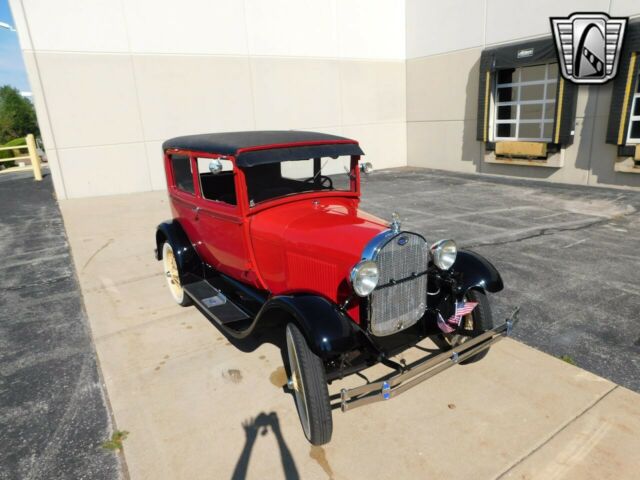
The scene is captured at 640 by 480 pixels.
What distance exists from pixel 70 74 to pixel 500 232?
11.0 metres

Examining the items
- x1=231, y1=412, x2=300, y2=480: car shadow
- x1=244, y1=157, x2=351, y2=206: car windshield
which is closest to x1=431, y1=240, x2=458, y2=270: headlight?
x1=244, y1=157, x2=351, y2=206: car windshield

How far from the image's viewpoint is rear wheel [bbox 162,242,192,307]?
15.1 ft

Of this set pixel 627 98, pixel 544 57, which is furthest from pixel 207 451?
pixel 544 57

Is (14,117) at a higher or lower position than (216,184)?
higher

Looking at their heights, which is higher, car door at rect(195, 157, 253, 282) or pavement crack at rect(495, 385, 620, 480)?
car door at rect(195, 157, 253, 282)

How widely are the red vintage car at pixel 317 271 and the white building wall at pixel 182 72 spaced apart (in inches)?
335

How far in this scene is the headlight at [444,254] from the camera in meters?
3.07

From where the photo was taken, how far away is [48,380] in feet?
11.1

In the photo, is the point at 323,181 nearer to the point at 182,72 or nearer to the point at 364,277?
the point at 364,277

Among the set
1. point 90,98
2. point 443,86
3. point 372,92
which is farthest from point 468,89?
point 90,98

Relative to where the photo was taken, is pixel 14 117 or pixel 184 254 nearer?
pixel 184 254

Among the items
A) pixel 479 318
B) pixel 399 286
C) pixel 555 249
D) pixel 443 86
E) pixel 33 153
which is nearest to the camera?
pixel 399 286

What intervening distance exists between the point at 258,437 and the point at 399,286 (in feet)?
4.31

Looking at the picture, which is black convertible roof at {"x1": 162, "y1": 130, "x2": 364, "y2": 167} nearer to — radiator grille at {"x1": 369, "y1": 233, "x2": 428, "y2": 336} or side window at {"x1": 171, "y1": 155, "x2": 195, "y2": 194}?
side window at {"x1": 171, "y1": 155, "x2": 195, "y2": 194}
